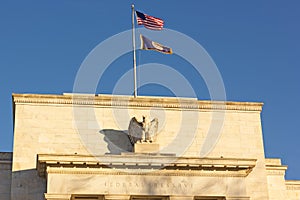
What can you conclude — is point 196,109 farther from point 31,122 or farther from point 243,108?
point 31,122

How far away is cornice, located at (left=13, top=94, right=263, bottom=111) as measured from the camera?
45719 millimetres

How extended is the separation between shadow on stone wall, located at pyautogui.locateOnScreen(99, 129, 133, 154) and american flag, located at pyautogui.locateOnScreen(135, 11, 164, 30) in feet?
28.0

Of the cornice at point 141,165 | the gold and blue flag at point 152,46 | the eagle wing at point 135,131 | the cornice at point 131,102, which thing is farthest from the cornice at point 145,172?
the gold and blue flag at point 152,46

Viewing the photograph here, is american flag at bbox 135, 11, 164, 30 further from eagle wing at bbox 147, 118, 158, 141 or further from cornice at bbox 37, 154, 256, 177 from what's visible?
cornice at bbox 37, 154, 256, 177

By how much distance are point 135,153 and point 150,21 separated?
38.4 ft

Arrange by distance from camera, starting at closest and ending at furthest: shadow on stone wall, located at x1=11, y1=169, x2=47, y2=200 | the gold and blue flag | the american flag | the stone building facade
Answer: the stone building facade < shadow on stone wall, located at x1=11, y1=169, x2=47, y2=200 < the gold and blue flag < the american flag

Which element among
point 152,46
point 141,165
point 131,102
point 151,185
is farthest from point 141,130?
point 152,46

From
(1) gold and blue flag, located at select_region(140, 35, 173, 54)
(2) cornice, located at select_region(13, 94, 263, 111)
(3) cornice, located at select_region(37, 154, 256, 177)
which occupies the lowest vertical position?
(3) cornice, located at select_region(37, 154, 256, 177)

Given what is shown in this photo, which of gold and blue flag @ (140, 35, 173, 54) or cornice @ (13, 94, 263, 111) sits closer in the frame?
cornice @ (13, 94, 263, 111)

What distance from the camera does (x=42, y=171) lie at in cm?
4094

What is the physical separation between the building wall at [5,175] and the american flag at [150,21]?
1352 cm

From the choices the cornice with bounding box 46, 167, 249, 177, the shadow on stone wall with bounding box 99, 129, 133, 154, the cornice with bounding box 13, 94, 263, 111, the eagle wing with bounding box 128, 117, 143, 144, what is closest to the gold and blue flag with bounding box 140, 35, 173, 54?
the cornice with bounding box 13, 94, 263, 111

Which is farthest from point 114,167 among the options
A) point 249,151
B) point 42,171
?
point 249,151

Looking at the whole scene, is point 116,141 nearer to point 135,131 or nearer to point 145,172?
point 135,131
